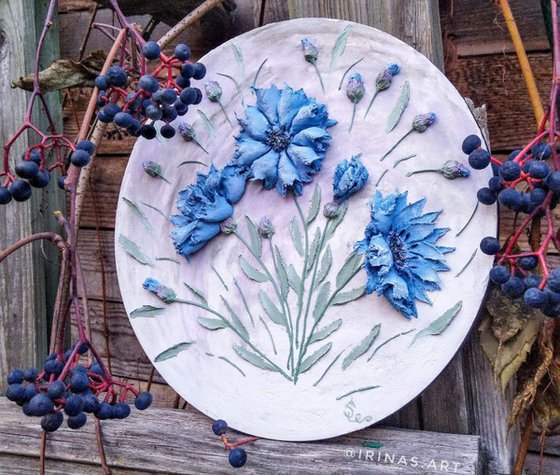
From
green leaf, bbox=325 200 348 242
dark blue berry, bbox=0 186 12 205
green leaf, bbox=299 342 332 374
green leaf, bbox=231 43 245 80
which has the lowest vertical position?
green leaf, bbox=299 342 332 374

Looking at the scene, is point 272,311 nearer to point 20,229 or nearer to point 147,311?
point 147,311

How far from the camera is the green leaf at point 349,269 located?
2.81 ft

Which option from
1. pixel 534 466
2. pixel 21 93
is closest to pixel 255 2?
pixel 21 93

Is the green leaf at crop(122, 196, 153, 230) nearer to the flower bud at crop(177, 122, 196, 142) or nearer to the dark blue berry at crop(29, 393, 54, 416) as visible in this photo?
the flower bud at crop(177, 122, 196, 142)

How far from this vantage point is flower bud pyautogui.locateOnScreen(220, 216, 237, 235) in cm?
92

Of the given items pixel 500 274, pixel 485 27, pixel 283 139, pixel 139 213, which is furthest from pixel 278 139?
pixel 485 27

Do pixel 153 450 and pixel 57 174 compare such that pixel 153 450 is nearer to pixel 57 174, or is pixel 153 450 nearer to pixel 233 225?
pixel 233 225

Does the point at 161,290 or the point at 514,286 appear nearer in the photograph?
the point at 514,286

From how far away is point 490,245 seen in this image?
747 mm

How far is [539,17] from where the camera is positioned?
3.51ft

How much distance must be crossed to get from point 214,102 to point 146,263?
0.23m

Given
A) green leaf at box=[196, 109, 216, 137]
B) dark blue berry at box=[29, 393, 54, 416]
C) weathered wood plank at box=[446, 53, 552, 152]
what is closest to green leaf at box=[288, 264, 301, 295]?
green leaf at box=[196, 109, 216, 137]

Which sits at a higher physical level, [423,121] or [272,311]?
[423,121]

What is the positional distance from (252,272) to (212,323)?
0.26 ft
